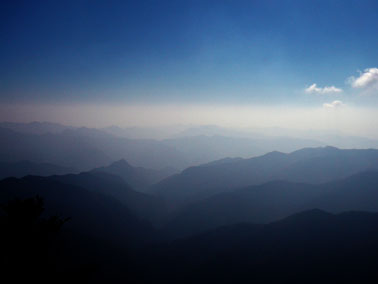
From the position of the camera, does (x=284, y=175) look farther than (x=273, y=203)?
Yes

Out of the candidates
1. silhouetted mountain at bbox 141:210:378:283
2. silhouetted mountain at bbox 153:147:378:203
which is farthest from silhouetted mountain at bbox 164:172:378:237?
silhouetted mountain at bbox 141:210:378:283

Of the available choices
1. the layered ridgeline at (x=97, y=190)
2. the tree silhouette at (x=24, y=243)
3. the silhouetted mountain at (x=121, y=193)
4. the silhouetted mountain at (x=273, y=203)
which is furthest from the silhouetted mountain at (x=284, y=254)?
the silhouetted mountain at (x=121, y=193)

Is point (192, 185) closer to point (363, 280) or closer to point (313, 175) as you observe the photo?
point (313, 175)

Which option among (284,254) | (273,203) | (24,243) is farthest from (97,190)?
(24,243)

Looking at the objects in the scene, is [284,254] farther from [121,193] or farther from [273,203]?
[121,193]

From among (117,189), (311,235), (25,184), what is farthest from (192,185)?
(311,235)

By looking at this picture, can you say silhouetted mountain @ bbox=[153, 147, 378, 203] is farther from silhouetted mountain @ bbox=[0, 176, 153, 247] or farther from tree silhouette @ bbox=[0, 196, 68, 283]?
tree silhouette @ bbox=[0, 196, 68, 283]
